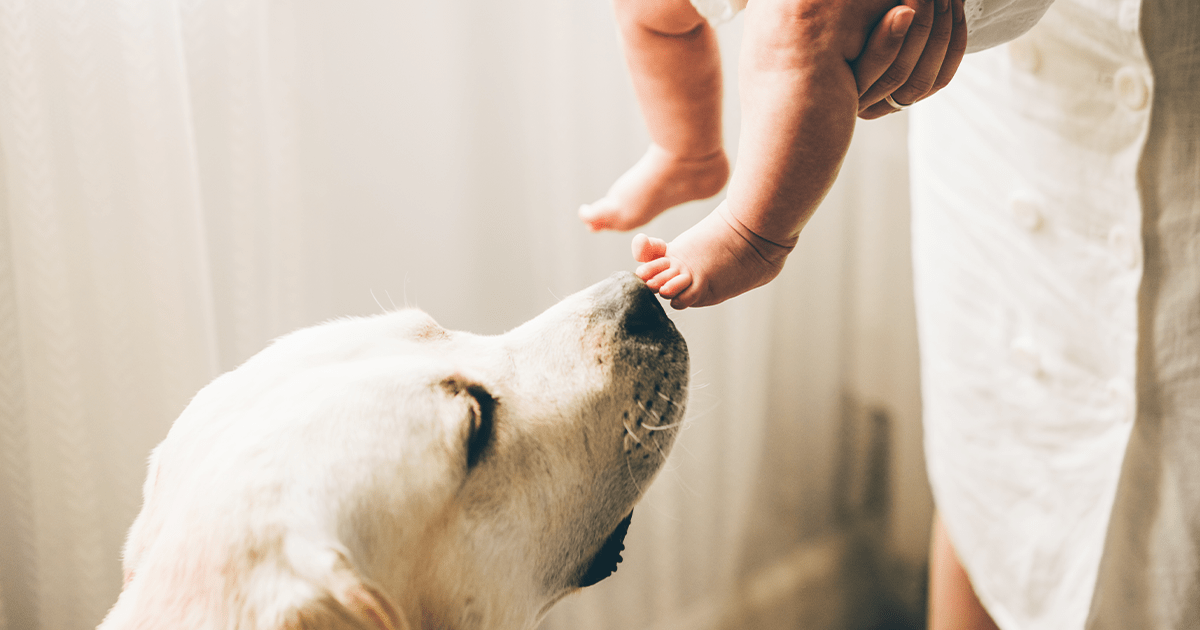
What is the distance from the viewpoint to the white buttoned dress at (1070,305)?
0.65 meters

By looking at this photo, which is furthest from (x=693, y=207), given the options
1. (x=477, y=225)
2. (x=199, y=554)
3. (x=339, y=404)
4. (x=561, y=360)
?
(x=199, y=554)

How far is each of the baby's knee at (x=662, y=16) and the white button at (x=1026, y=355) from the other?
50 centimetres

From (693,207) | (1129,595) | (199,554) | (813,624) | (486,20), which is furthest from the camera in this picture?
(813,624)

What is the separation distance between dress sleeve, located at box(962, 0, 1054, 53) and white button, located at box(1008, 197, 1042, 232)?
0.23m

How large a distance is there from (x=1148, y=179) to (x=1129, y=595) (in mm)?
439

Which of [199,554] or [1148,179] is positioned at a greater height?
[1148,179]

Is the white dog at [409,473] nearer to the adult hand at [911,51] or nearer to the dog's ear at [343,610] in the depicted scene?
the dog's ear at [343,610]

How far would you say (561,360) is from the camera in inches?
25.0

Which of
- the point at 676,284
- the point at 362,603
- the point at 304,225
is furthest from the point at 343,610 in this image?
the point at 304,225

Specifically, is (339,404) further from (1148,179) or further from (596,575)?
(1148,179)

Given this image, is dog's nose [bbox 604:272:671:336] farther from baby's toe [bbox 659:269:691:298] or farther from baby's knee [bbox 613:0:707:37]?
baby's knee [bbox 613:0:707:37]

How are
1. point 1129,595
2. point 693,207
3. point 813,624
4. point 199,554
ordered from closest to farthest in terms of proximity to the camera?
point 199,554 → point 1129,595 → point 693,207 → point 813,624

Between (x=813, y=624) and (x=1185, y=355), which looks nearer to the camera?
(x=1185, y=355)

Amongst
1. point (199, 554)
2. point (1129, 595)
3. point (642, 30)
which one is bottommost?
point (1129, 595)
